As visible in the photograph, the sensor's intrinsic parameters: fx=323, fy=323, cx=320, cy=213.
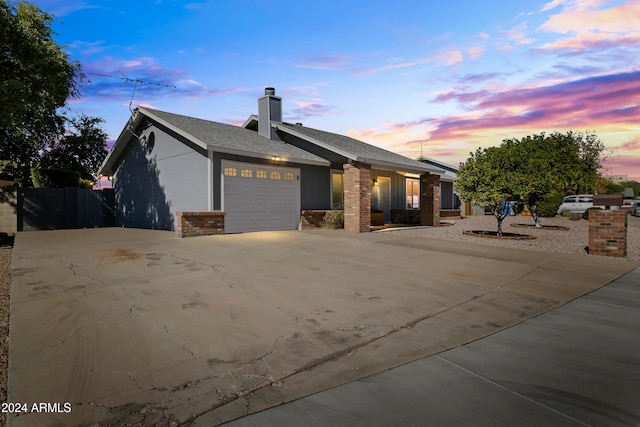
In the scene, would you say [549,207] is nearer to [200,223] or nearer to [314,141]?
[314,141]

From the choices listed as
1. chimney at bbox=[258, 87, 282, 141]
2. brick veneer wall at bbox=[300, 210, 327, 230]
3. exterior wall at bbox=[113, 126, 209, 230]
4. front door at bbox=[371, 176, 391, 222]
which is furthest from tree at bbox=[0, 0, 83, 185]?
front door at bbox=[371, 176, 391, 222]

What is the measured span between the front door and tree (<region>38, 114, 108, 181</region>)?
2663cm

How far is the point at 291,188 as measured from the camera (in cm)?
1434

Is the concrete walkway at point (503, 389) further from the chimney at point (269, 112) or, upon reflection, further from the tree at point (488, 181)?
the chimney at point (269, 112)

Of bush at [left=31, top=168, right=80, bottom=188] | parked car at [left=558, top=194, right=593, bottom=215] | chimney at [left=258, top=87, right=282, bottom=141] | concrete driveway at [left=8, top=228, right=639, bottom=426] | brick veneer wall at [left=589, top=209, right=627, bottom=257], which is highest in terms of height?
chimney at [left=258, top=87, right=282, bottom=141]

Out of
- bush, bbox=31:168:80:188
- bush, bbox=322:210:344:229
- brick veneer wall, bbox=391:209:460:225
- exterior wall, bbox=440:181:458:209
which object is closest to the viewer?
bush, bbox=322:210:344:229

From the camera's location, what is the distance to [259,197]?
13227 mm

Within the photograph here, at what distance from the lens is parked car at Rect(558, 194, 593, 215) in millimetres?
23234

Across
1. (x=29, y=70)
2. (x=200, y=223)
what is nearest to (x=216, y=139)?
(x=200, y=223)

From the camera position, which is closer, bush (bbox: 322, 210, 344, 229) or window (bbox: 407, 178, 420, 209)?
bush (bbox: 322, 210, 344, 229)

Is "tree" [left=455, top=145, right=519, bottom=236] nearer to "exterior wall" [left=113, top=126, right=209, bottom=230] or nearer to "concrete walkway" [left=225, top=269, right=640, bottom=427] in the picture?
"concrete walkway" [left=225, top=269, right=640, bottom=427]

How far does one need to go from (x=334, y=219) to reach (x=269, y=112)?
6.57 metres

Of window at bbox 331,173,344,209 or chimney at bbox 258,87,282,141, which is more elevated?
chimney at bbox 258,87,282,141

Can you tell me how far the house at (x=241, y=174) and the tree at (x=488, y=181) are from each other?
3.30 meters
